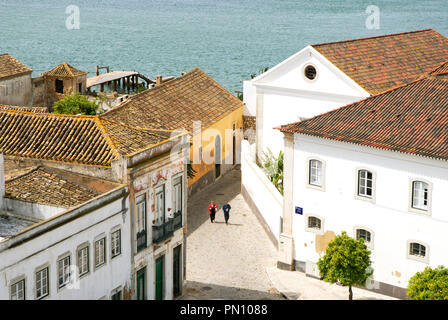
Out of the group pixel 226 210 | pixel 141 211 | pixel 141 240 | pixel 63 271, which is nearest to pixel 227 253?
pixel 226 210

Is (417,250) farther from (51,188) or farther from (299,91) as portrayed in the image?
(299,91)

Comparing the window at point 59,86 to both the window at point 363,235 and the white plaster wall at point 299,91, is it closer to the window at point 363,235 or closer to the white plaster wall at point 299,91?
the white plaster wall at point 299,91

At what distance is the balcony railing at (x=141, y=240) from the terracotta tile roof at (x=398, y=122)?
998 cm

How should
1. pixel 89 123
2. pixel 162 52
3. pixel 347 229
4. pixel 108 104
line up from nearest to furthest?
pixel 89 123 → pixel 347 229 → pixel 108 104 → pixel 162 52

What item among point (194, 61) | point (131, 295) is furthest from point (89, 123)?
point (194, 61)

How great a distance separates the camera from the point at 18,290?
28.0 metres

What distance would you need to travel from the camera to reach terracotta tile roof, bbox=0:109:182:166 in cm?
3578

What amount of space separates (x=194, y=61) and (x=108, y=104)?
3343 inches

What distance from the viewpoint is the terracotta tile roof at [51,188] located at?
32.5 metres

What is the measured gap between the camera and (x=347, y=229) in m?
40.7
